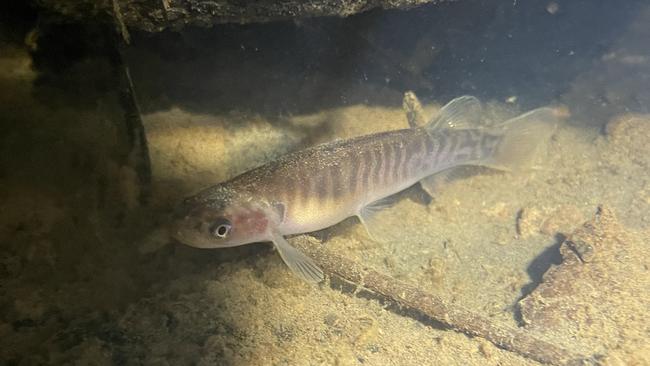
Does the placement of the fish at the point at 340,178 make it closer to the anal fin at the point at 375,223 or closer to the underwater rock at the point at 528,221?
the anal fin at the point at 375,223

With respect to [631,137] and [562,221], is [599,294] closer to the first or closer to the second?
[562,221]

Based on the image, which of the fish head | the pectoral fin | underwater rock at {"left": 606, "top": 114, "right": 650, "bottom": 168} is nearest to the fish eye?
the fish head

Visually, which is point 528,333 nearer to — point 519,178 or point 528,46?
point 519,178

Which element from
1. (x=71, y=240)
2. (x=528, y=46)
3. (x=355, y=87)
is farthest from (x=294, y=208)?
(x=528, y=46)

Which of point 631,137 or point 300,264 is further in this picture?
point 631,137

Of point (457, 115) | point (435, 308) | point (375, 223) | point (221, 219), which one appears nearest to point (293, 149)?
point (375, 223)

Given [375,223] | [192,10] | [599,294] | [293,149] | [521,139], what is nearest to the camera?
[192,10]

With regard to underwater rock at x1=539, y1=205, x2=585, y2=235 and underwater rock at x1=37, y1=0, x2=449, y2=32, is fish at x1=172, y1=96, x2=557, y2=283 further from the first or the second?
underwater rock at x1=37, y1=0, x2=449, y2=32

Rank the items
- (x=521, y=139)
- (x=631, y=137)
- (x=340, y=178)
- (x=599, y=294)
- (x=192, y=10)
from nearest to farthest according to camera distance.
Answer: (x=192, y=10) → (x=599, y=294) → (x=340, y=178) → (x=521, y=139) → (x=631, y=137)
